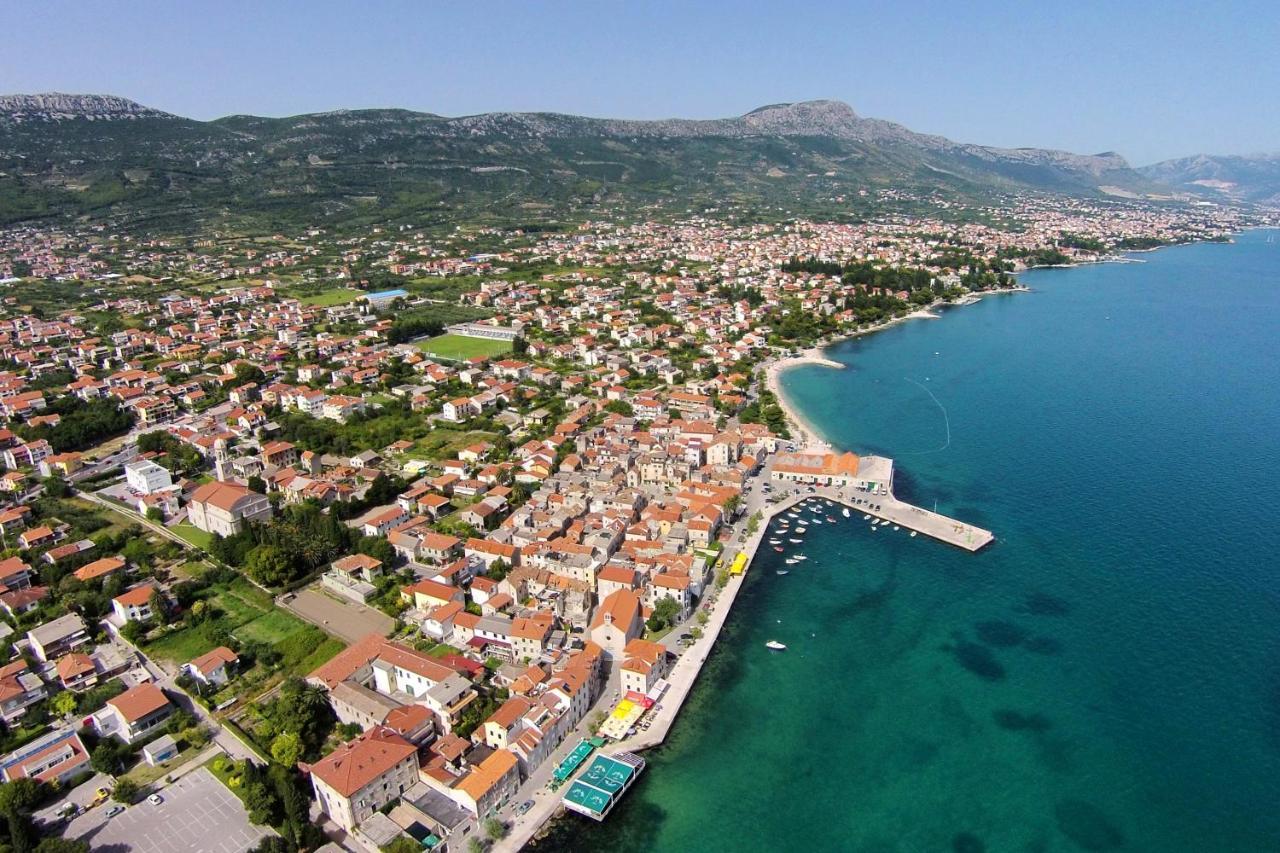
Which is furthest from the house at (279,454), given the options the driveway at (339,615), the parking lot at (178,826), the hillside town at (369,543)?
the parking lot at (178,826)

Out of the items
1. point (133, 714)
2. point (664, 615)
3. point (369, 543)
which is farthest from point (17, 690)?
point (664, 615)

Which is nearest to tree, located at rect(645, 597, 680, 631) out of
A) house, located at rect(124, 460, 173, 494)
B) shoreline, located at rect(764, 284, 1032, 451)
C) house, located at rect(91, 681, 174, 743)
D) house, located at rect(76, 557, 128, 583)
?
house, located at rect(91, 681, 174, 743)

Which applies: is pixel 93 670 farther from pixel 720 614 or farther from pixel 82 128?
pixel 82 128

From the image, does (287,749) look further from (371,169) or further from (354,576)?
(371,169)

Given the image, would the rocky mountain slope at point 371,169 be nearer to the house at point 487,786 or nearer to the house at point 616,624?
the house at point 616,624

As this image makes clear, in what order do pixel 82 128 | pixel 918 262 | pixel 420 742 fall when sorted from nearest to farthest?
pixel 420 742 → pixel 918 262 → pixel 82 128

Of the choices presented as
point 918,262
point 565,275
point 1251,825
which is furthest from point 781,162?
point 1251,825
